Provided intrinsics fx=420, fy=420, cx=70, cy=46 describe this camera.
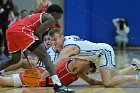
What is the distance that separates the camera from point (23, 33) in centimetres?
597

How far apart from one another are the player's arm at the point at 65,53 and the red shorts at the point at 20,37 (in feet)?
1.67

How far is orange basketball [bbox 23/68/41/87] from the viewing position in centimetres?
629

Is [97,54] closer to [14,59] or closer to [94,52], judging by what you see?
[94,52]

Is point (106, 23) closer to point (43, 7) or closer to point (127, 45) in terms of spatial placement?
point (127, 45)

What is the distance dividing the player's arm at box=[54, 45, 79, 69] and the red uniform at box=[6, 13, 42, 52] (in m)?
0.51

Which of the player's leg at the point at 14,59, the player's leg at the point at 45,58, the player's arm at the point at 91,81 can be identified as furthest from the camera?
the player's arm at the point at 91,81

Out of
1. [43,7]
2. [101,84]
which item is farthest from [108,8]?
[101,84]

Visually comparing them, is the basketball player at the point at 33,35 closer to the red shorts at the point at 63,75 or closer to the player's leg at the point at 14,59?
the player's leg at the point at 14,59

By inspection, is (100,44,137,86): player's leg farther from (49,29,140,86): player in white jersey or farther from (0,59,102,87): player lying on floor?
(0,59,102,87): player lying on floor

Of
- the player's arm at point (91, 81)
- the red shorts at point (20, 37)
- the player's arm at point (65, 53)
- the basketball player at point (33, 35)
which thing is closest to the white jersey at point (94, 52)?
the player's arm at point (65, 53)

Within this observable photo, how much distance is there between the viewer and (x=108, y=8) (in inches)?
755

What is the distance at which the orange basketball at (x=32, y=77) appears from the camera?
20.6 feet

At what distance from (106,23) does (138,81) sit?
42.7 feet

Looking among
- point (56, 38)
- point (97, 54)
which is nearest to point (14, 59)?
point (56, 38)
